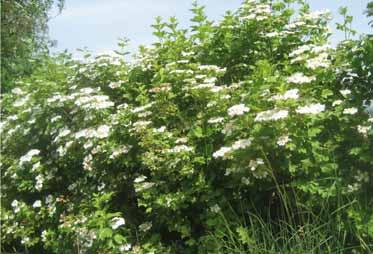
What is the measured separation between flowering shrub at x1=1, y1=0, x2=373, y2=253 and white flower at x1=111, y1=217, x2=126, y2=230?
19mm

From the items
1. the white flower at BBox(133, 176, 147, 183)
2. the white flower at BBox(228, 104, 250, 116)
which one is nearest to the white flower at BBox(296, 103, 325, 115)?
the white flower at BBox(228, 104, 250, 116)

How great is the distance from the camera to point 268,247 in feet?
10.8

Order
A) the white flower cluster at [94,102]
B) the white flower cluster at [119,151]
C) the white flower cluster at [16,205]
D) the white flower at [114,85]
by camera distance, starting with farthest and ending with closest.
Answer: the white flower cluster at [16,205] → the white flower at [114,85] → the white flower cluster at [94,102] → the white flower cluster at [119,151]

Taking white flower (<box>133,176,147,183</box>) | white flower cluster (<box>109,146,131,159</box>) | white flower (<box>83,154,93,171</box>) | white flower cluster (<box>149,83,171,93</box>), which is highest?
white flower cluster (<box>149,83,171,93</box>)

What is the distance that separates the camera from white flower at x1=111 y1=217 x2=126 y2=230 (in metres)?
3.71

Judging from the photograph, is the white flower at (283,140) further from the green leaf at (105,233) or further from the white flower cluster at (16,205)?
the white flower cluster at (16,205)

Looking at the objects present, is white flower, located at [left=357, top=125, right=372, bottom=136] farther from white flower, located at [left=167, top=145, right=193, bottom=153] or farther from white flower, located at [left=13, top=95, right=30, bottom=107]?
white flower, located at [left=13, top=95, right=30, bottom=107]

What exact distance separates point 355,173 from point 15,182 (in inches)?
108

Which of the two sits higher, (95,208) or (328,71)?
(328,71)

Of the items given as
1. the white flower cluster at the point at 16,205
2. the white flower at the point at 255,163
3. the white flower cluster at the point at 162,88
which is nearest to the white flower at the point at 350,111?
the white flower at the point at 255,163

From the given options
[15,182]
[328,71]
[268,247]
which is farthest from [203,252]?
[15,182]

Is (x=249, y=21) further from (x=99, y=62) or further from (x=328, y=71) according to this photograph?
(x=99, y=62)

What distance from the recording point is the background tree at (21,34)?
9.27 m

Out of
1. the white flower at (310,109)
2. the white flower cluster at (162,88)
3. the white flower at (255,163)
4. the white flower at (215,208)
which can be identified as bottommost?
the white flower at (215,208)
